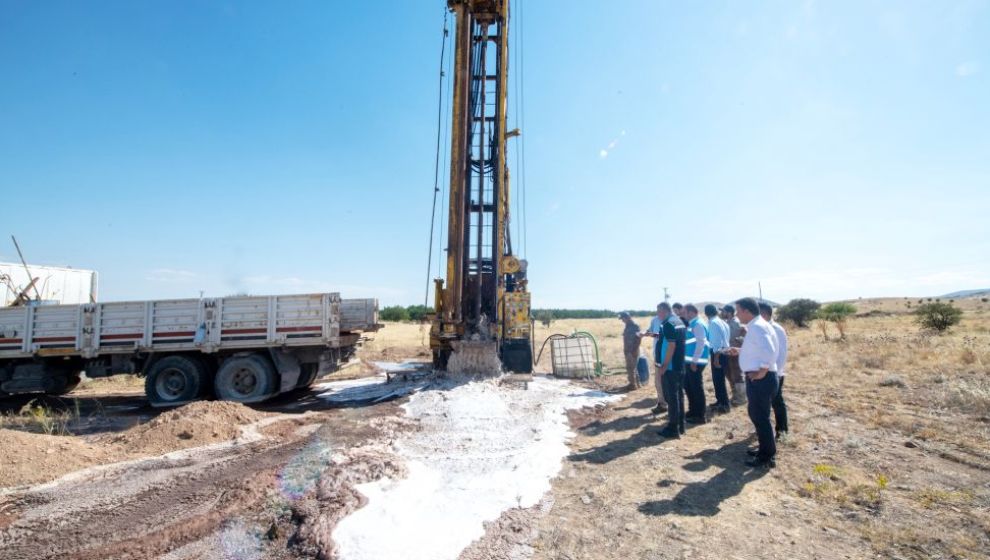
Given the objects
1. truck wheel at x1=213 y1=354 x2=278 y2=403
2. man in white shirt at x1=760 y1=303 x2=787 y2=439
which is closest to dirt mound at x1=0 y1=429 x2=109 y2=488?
truck wheel at x1=213 y1=354 x2=278 y2=403

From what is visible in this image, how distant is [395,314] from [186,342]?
49.3m

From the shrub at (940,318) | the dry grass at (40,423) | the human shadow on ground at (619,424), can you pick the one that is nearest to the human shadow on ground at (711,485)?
the human shadow on ground at (619,424)

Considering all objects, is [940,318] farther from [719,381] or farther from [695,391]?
[695,391]

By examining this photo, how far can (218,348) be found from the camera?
29.9ft

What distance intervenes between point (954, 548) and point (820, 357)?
452 inches

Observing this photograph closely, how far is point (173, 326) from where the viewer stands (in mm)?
9281

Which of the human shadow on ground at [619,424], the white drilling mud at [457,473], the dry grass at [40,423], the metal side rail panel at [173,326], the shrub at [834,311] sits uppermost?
the shrub at [834,311]

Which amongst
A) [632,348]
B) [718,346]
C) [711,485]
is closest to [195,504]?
[711,485]

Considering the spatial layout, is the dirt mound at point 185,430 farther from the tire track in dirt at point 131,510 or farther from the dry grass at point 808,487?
the dry grass at point 808,487

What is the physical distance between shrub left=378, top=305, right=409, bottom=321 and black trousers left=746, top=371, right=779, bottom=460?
52332 mm

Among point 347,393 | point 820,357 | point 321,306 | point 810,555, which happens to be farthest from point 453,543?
point 820,357

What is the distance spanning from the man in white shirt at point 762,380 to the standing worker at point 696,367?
5.86ft

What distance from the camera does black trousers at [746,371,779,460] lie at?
4.77m

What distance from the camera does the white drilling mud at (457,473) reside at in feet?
10.4
